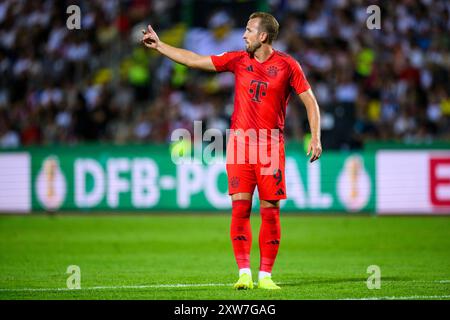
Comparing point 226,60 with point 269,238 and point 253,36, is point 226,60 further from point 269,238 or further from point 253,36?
point 269,238

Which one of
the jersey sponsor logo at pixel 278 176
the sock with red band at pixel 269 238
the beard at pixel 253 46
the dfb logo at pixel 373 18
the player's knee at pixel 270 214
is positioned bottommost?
the sock with red band at pixel 269 238

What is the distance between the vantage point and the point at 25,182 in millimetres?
20578

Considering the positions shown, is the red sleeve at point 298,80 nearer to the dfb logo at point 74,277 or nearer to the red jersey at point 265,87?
the red jersey at point 265,87

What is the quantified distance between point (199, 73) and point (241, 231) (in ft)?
47.6

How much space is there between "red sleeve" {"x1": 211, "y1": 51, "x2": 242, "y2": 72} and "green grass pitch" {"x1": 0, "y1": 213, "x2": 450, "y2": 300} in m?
2.18

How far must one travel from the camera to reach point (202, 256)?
13.2 metres

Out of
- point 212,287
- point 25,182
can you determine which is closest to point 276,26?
point 212,287

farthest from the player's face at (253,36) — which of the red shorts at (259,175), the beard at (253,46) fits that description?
the red shorts at (259,175)

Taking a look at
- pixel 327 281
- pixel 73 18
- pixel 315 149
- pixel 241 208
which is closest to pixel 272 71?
pixel 315 149

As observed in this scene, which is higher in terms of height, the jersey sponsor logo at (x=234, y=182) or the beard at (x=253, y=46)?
the beard at (x=253, y=46)

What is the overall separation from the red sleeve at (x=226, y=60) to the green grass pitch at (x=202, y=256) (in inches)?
85.7

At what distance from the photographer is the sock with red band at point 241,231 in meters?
9.17
